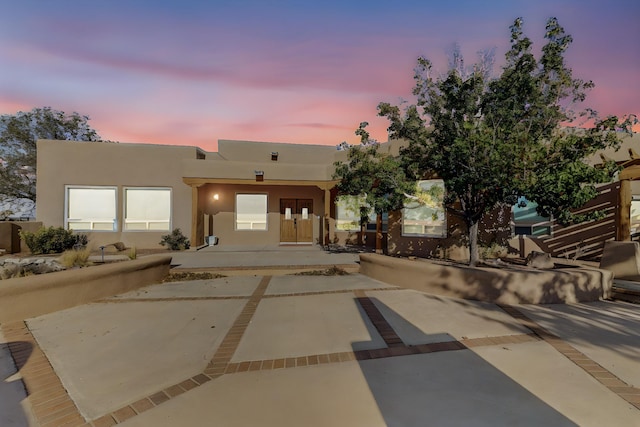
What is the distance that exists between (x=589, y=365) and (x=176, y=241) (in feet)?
41.8

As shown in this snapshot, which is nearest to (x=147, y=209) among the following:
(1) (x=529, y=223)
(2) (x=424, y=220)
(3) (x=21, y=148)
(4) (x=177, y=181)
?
(4) (x=177, y=181)

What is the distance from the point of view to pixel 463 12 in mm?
8547

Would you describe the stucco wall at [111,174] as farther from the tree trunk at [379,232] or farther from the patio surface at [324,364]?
the patio surface at [324,364]

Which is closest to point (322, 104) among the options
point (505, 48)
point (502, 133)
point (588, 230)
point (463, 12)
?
point (463, 12)

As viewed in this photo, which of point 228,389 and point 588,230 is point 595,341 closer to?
point 228,389

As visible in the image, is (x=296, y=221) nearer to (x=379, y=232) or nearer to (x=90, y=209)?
(x=379, y=232)

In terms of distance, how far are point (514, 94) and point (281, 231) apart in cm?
1071

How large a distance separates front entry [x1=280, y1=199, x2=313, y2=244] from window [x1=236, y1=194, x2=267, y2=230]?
874mm

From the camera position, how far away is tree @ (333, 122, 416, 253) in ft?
25.7

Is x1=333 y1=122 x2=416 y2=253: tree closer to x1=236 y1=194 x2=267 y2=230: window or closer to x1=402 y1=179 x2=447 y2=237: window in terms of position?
x1=402 y1=179 x2=447 y2=237: window

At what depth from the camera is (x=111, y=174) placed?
12.9m

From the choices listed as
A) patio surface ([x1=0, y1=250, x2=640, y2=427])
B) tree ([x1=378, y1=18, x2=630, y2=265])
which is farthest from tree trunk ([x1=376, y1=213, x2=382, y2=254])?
patio surface ([x1=0, y1=250, x2=640, y2=427])

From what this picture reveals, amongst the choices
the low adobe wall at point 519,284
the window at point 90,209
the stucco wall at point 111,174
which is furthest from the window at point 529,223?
the window at point 90,209

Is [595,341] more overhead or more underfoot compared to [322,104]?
more underfoot
